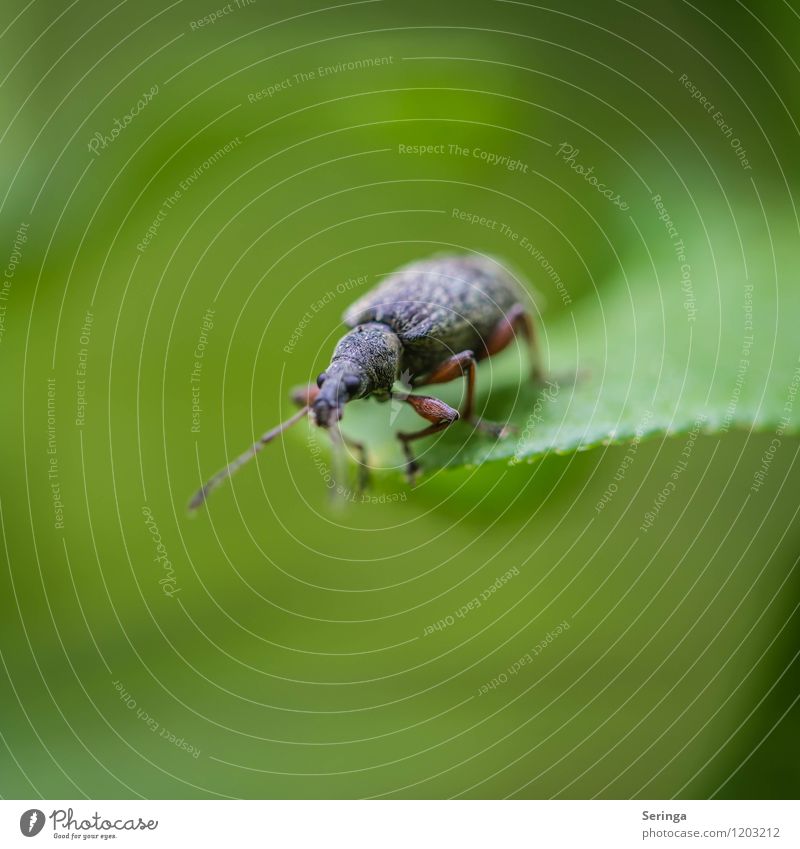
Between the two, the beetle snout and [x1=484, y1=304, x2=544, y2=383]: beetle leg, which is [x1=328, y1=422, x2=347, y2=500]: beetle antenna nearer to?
the beetle snout

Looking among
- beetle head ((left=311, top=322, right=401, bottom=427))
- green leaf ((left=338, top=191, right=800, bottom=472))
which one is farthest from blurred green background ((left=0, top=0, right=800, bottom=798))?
beetle head ((left=311, top=322, right=401, bottom=427))

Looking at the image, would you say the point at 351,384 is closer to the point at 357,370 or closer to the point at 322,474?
the point at 357,370

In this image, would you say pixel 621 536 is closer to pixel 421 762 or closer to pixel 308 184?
pixel 421 762

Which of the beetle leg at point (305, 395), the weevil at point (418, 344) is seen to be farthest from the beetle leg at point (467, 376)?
the beetle leg at point (305, 395)

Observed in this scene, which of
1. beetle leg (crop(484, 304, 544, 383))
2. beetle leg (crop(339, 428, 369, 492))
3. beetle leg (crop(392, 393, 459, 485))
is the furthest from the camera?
beetle leg (crop(484, 304, 544, 383))

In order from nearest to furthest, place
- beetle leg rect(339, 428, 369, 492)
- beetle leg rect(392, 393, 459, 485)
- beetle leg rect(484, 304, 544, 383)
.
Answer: beetle leg rect(392, 393, 459, 485) → beetle leg rect(339, 428, 369, 492) → beetle leg rect(484, 304, 544, 383)

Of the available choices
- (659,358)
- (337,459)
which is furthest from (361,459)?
(659,358)
